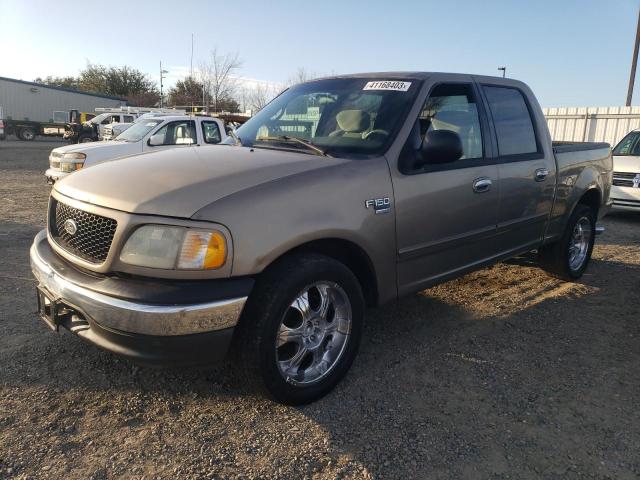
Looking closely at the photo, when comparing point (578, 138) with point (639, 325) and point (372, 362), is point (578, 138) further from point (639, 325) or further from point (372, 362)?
point (372, 362)

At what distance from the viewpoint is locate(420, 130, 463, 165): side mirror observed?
3.20 m

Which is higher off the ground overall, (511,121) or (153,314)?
(511,121)

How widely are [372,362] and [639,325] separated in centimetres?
249

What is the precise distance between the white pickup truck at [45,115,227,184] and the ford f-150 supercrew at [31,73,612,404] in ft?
21.7

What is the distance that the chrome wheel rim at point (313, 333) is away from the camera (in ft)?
9.20

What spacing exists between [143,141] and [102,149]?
35.9 inches

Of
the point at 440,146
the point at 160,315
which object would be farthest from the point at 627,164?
the point at 160,315

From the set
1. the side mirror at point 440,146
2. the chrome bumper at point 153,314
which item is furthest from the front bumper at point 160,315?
the side mirror at point 440,146

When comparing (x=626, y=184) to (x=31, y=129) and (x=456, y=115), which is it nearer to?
(x=456, y=115)

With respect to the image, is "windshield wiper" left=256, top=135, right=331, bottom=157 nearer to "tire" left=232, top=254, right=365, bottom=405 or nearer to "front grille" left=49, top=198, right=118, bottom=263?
"tire" left=232, top=254, right=365, bottom=405

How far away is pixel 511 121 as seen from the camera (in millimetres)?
4336

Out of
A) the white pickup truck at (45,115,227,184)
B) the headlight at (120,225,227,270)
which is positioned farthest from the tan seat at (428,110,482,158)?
the white pickup truck at (45,115,227,184)

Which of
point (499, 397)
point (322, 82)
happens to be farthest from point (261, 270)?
point (322, 82)

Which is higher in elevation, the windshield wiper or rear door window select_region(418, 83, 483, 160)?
rear door window select_region(418, 83, 483, 160)
